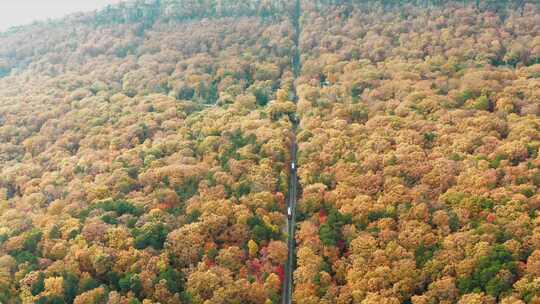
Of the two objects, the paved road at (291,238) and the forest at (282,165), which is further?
the paved road at (291,238)

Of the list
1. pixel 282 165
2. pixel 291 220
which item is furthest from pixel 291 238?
pixel 282 165

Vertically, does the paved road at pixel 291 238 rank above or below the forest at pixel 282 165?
below

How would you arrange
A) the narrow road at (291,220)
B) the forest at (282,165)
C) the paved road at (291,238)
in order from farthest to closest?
the narrow road at (291,220) → the paved road at (291,238) → the forest at (282,165)

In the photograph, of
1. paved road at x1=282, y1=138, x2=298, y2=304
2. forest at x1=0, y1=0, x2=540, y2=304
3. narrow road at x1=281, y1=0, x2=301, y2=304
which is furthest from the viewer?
narrow road at x1=281, y1=0, x2=301, y2=304

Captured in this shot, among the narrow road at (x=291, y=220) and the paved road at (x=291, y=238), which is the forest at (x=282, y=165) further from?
the paved road at (x=291, y=238)

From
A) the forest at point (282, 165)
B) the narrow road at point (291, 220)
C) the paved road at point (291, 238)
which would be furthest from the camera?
the narrow road at point (291, 220)

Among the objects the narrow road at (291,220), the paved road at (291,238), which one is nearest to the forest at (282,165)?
the narrow road at (291,220)

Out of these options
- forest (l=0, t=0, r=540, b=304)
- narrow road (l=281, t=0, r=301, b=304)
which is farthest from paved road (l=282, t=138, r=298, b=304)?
forest (l=0, t=0, r=540, b=304)

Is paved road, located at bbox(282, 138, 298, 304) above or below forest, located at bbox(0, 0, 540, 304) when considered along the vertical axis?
below

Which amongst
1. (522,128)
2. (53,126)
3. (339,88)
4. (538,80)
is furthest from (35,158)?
(538,80)

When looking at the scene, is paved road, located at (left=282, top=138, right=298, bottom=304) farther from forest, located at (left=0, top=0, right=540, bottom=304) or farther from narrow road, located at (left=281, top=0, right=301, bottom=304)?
forest, located at (left=0, top=0, right=540, bottom=304)
